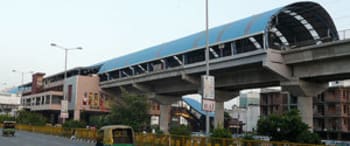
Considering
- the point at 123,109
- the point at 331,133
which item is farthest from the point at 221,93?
the point at 331,133

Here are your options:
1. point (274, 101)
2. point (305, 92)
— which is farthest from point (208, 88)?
point (274, 101)

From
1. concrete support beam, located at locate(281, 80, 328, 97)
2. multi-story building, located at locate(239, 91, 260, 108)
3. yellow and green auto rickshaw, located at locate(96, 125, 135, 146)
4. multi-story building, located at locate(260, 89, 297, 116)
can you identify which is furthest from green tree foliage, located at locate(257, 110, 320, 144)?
multi-story building, located at locate(239, 91, 260, 108)

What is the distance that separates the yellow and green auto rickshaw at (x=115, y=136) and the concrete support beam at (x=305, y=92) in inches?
708

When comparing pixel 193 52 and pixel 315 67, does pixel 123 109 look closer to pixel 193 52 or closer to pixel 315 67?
pixel 193 52

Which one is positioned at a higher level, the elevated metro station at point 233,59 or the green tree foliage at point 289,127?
the elevated metro station at point 233,59

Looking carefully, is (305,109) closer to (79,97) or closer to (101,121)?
(101,121)

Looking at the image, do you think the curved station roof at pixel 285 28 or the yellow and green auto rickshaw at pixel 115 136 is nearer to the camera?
the yellow and green auto rickshaw at pixel 115 136

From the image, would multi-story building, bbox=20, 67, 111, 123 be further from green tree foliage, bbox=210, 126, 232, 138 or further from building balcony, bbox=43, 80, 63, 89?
green tree foliage, bbox=210, 126, 232, 138

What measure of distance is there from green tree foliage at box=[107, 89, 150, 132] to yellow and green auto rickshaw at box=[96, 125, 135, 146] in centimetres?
1825

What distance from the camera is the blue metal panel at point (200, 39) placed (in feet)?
131

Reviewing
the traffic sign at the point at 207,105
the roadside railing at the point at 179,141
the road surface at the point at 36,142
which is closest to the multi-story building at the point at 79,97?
the roadside railing at the point at 179,141

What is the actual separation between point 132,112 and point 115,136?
1912 cm

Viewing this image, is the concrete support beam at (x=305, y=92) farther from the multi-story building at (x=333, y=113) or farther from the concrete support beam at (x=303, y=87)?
the multi-story building at (x=333, y=113)

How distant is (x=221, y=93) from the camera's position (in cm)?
4984
